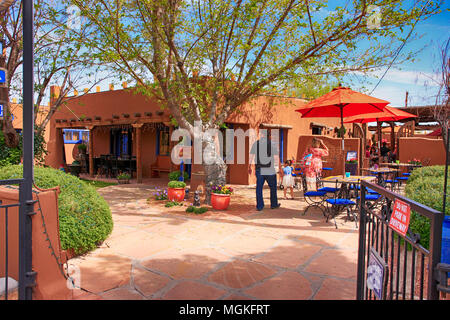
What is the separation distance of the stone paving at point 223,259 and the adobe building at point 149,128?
15.4 feet

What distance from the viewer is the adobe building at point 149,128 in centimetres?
1154

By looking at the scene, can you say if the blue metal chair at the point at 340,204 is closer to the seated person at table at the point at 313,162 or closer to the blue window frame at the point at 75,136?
the seated person at table at the point at 313,162

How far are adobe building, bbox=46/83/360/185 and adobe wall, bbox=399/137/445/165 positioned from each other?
2.70 metres

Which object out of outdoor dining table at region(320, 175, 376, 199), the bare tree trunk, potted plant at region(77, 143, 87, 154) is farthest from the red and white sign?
potted plant at region(77, 143, 87, 154)

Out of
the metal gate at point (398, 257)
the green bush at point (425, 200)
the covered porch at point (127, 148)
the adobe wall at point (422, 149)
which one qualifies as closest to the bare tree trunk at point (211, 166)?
the covered porch at point (127, 148)

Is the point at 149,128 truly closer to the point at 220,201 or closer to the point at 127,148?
the point at 127,148

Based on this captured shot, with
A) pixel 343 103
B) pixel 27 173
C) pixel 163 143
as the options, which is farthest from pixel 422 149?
pixel 27 173

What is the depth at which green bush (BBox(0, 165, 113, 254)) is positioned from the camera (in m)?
3.84

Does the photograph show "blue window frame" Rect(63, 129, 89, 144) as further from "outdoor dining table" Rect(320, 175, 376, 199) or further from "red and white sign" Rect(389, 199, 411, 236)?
"red and white sign" Rect(389, 199, 411, 236)

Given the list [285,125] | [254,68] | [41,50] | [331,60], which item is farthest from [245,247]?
[285,125]

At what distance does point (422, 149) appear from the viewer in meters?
13.1

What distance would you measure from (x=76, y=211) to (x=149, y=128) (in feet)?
30.2

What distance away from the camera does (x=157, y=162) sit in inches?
532

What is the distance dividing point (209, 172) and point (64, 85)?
5.34 meters
